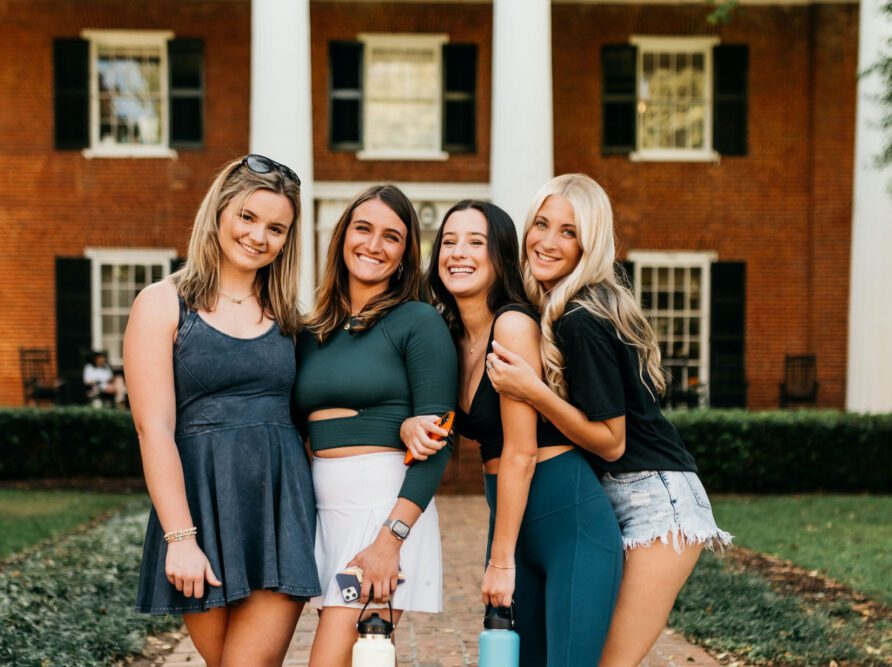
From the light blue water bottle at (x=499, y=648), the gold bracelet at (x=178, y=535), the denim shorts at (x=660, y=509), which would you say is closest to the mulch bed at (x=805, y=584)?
the denim shorts at (x=660, y=509)

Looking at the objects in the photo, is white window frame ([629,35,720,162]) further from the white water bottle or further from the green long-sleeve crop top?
the white water bottle

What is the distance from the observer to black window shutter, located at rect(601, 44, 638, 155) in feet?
56.5

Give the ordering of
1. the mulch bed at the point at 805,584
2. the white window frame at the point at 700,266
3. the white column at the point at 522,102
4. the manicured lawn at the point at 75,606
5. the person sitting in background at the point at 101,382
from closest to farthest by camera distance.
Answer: the manicured lawn at the point at 75,606 → the mulch bed at the point at 805,584 → the white column at the point at 522,102 → the person sitting in background at the point at 101,382 → the white window frame at the point at 700,266

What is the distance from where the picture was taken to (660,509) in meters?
2.87

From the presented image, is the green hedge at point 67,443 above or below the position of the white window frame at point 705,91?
below

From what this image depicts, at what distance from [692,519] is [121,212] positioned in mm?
15724

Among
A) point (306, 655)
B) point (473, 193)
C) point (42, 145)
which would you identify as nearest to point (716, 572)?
point (306, 655)

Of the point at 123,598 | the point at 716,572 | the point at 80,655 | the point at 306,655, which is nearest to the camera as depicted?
the point at 80,655

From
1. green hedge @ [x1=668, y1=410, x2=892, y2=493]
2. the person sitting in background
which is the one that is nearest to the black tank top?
green hedge @ [x1=668, y1=410, x2=892, y2=493]

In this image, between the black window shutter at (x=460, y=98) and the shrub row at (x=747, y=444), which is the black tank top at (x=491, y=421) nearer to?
the shrub row at (x=747, y=444)

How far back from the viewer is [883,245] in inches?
565

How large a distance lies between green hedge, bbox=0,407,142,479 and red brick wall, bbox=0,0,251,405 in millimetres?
4784

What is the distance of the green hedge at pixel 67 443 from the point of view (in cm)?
1245

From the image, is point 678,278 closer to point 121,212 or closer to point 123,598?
point 121,212
